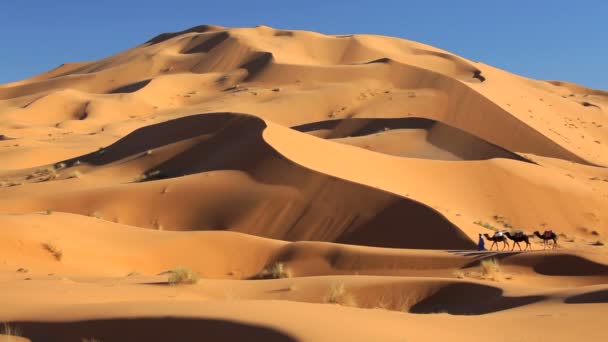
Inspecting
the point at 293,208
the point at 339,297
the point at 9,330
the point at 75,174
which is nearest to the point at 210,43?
the point at 75,174

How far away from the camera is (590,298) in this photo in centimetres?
984

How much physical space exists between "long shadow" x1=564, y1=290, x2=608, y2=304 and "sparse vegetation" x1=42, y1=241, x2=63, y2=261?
1113 cm

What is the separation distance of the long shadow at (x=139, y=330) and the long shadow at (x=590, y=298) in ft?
16.0

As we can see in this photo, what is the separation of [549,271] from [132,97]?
180 ft

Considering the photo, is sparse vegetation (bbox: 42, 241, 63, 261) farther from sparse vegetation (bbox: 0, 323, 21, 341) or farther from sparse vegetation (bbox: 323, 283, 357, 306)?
sparse vegetation (bbox: 0, 323, 21, 341)

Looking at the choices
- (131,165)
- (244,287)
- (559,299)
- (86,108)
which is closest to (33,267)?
(244,287)

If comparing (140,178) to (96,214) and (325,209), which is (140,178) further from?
(325,209)

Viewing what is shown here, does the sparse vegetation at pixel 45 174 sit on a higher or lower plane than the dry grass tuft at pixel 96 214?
higher

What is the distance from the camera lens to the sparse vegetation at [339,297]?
11.6 metres

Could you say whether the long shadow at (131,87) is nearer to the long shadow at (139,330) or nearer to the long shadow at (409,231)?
the long shadow at (409,231)

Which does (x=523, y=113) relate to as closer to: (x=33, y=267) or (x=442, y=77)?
(x=442, y=77)

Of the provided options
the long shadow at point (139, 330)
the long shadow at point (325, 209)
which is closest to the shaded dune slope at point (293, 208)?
the long shadow at point (325, 209)

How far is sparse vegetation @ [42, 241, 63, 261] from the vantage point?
16.6 metres

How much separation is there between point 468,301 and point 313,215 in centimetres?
1151
